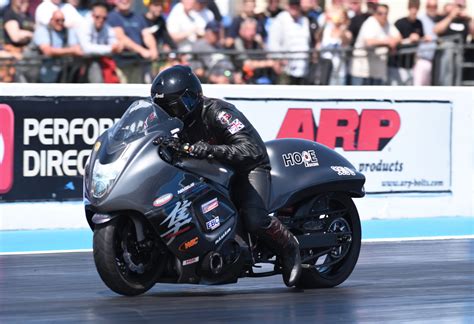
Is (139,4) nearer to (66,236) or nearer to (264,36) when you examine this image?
(264,36)

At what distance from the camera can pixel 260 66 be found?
13.9 metres

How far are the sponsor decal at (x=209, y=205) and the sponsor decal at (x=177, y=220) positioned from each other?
0.13 m

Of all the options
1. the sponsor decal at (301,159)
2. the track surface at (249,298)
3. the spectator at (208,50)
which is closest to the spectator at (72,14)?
the spectator at (208,50)

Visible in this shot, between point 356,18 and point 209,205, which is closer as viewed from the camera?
point 209,205

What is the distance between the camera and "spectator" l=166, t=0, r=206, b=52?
1361 centimetres

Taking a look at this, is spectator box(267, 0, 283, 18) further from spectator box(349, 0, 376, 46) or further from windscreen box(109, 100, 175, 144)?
windscreen box(109, 100, 175, 144)

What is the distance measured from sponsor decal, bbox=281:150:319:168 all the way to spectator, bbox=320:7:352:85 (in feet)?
21.6

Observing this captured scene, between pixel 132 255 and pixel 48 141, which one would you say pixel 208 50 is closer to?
pixel 48 141

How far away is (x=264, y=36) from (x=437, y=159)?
2924 mm

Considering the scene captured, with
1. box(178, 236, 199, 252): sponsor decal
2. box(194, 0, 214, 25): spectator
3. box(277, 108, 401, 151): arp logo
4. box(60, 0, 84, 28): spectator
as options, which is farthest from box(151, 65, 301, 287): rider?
box(194, 0, 214, 25): spectator

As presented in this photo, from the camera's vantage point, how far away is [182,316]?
20.7 ft

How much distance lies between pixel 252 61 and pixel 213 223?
7.23 metres

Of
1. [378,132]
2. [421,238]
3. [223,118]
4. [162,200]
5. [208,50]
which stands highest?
[223,118]

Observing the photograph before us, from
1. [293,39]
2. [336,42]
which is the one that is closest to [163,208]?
[293,39]
